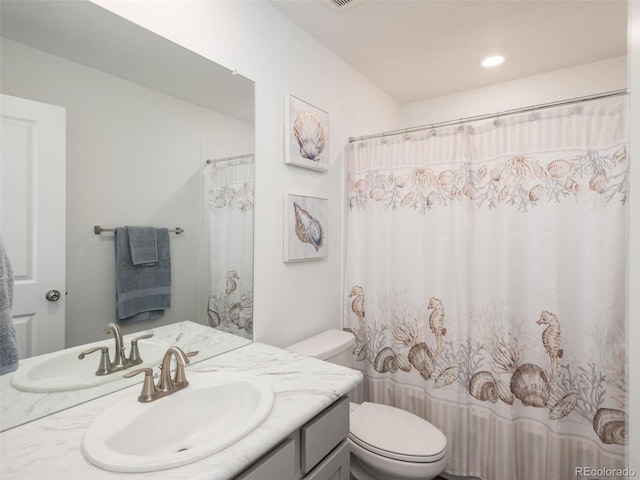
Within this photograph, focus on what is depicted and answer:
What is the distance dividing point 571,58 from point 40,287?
299 centimetres

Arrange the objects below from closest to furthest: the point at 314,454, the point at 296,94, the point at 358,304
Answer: the point at 314,454
the point at 296,94
the point at 358,304

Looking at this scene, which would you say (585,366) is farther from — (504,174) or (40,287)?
(40,287)

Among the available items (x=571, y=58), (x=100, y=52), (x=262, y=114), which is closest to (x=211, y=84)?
(x=262, y=114)

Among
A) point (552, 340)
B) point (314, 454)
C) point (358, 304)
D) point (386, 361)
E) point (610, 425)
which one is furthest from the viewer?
point (358, 304)

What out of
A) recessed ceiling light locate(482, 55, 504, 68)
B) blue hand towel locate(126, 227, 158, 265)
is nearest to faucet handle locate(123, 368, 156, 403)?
blue hand towel locate(126, 227, 158, 265)

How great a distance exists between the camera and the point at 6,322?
2.75ft

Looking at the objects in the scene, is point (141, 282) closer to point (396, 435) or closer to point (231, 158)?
point (231, 158)

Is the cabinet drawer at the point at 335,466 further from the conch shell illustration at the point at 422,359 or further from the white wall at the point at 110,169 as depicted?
the conch shell illustration at the point at 422,359

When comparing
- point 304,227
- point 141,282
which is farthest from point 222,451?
point 304,227

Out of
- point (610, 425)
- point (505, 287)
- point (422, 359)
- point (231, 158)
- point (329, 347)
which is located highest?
point (231, 158)

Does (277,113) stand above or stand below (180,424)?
above

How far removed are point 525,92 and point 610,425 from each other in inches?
84.6

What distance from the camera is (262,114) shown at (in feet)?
5.07

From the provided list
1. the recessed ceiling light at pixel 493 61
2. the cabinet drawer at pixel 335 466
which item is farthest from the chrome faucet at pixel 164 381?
the recessed ceiling light at pixel 493 61
